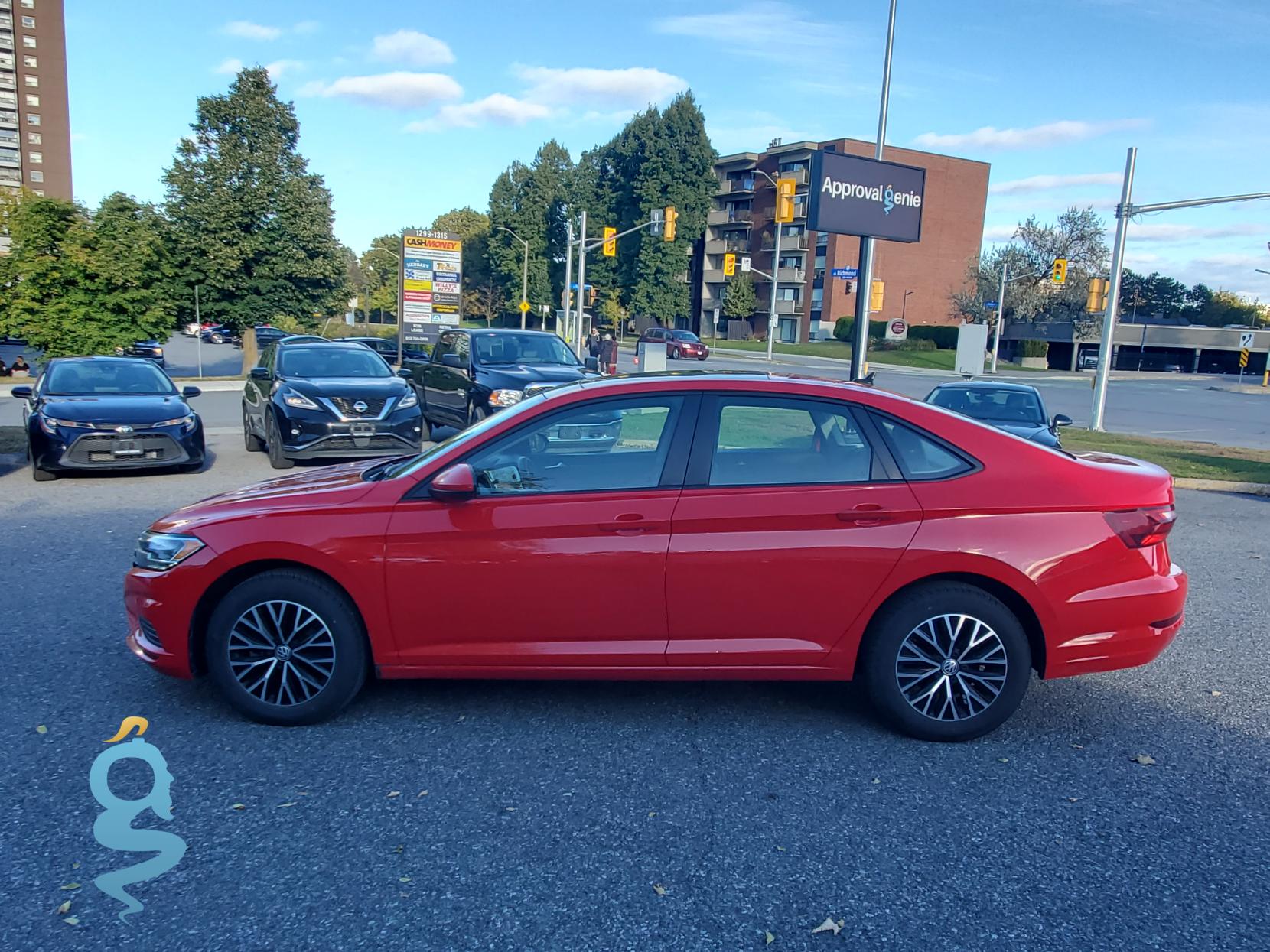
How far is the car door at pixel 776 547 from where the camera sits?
13.8 ft

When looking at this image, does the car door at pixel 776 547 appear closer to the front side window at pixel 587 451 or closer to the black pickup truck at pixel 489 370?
the front side window at pixel 587 451

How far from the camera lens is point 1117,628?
171 inches

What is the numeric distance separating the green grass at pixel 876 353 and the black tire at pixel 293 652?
5533cm

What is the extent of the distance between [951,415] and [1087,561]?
904 mm

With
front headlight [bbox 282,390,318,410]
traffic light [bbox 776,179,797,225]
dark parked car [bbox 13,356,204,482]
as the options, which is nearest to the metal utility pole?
traffic light [bbox 776,179,797,225]

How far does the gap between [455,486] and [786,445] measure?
5.13 feet

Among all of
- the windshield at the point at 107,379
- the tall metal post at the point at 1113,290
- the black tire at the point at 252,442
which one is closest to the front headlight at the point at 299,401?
the windshield at the point at 107,379

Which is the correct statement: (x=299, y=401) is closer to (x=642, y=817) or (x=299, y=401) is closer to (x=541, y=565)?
(x=541, y=565)

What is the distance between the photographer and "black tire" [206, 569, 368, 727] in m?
4.28

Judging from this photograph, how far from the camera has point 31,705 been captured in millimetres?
4547

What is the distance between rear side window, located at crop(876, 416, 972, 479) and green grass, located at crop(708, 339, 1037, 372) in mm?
54440

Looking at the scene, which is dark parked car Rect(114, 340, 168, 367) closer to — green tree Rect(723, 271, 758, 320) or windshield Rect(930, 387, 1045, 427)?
windshield Rect(930, 387, 1045, 427)

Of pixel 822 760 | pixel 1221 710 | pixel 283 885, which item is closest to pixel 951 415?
pixel 822 760

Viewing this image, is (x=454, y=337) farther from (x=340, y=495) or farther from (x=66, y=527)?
(x=340, y=495)
